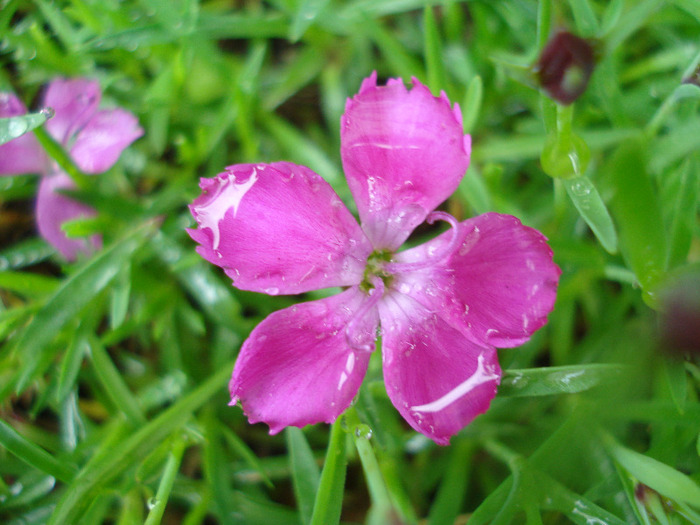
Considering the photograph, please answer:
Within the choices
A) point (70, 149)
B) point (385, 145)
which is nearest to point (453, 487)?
point (385, 145)

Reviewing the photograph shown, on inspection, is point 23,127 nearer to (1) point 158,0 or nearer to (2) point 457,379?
(1) point 158,0

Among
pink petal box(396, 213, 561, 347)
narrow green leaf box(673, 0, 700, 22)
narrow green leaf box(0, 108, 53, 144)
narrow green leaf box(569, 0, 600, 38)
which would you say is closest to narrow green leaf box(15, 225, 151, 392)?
narrow green leaf box(0, 108, 53, 144)

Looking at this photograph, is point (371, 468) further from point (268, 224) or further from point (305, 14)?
point (305, 14)

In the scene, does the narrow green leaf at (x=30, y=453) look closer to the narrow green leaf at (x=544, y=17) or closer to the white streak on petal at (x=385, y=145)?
the white streak on petal at (x=385, y=145)

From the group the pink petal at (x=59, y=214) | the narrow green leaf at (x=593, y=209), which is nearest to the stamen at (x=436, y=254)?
the narrow green leaf at (x=593, y=209)

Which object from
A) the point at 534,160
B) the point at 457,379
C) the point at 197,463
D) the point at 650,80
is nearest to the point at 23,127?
the point at 457,379
